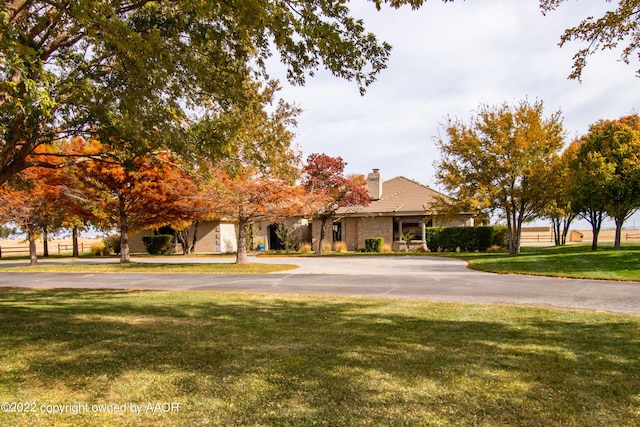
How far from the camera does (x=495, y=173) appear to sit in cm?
2383

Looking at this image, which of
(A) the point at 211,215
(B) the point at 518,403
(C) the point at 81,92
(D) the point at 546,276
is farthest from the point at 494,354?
(A) the point at 211,215

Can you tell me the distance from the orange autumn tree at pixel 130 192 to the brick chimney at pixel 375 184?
16086 mm

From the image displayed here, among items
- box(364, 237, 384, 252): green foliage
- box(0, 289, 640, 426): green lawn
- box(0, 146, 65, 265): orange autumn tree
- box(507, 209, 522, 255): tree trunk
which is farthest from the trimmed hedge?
box(0, 146, 65, 265): orange autumn tree

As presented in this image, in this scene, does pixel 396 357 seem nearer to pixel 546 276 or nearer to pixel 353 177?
pixel 546 276

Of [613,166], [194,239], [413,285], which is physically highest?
[613,166]

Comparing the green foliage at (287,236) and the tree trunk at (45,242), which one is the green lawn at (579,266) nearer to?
the green foliage at (287,236)

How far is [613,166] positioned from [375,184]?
56.4 ft

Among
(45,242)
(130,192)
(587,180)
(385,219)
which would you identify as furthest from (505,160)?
(45,242)

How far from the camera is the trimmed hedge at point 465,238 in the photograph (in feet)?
98.4

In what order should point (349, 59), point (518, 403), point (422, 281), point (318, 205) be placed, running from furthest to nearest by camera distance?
point (318, 205) → point (422, 281) → point (349, 59) → point (518, 403)

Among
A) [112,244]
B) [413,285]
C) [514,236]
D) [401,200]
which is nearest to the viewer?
[413,285]

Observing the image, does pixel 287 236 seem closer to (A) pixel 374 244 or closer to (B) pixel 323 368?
(A) pixel 374 244

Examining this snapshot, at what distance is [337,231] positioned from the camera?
117ft

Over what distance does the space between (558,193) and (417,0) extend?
853 inches
